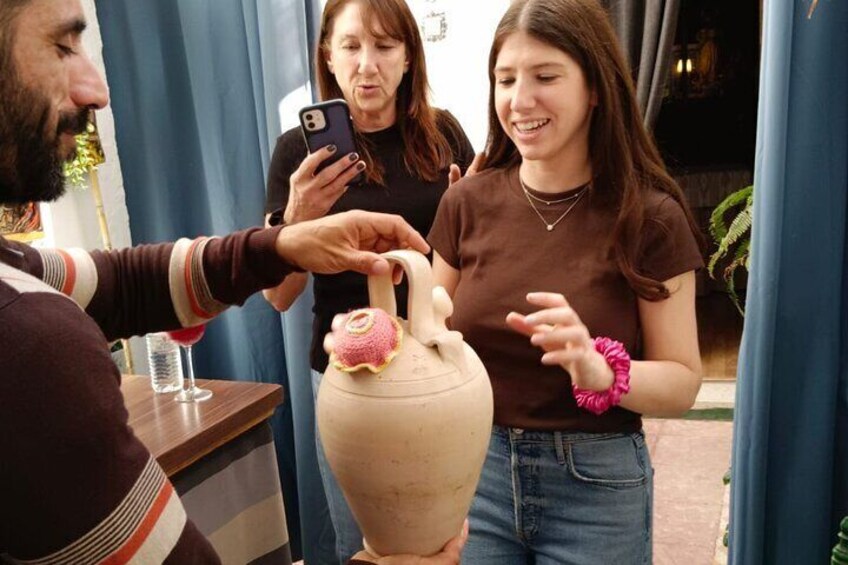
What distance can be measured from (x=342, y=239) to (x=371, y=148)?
524 millimetres

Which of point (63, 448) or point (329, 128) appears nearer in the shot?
point (63, 448)

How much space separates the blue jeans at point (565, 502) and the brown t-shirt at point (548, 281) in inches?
1.2

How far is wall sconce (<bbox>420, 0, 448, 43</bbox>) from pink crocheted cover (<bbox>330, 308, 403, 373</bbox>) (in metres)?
1.59

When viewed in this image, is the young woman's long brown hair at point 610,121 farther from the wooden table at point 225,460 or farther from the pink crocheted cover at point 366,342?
the wooden table at point 225,460

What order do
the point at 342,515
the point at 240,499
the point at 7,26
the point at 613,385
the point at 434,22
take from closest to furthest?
1. the point at 7,26
2. the point at 613,385
3. the point at 240,499
4. the point at 342,515
5. the point at 434,22

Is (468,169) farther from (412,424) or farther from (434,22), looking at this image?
(434,22)

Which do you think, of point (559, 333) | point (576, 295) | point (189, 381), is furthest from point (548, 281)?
point (189, 381)

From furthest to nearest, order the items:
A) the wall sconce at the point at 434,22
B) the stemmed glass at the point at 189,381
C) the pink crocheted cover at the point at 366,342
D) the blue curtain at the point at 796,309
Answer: the wall sconce at the point at 434,22
the stemmed glass at the point at 189,381
the blue curtain at the point at 796,309
the pink crocheted cover at the point at 366,342

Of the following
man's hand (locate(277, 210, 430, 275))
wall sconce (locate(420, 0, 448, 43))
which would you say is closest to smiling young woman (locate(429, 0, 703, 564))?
man's hand (locate(277, 210, 430, 275))

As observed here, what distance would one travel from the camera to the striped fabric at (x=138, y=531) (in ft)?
2.21

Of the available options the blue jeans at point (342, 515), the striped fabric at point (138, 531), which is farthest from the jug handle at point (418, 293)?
the blue jeans at point (342, 515)

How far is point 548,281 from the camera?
1171mm

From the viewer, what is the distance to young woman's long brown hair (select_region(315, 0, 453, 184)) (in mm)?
1570

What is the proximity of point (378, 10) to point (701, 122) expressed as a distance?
3.50 m
